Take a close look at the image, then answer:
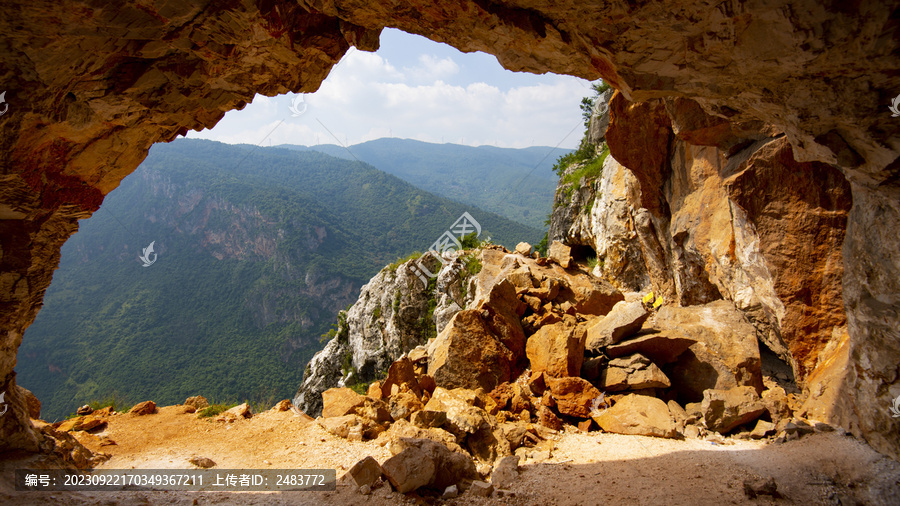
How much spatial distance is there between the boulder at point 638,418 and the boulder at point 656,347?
106cm

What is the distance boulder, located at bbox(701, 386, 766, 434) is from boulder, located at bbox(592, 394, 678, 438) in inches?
23.9

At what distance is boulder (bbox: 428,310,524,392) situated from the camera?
26.1 feet

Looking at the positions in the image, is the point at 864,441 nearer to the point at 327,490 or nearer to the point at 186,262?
the point at 327,490

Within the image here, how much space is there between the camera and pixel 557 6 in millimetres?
3846

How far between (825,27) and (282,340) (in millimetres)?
63024

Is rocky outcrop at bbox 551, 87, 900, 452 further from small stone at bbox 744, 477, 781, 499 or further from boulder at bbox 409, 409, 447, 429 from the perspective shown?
boulder at bbox 409, 409, 447, 429

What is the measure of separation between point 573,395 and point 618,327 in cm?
187

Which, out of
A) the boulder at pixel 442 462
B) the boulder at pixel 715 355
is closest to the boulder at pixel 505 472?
the boulder at pixel 442 462

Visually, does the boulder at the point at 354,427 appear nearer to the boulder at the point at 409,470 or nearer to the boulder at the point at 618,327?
the boulder at the point at 409,470

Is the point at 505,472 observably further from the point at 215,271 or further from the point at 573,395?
the point at 215,271

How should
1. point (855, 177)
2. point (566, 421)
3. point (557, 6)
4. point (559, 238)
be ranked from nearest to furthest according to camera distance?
1. point (557, 6)
2. point (855, 177)
3. point (566, 421)
4. point (559, 238)

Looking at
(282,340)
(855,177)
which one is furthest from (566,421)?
(282,340)

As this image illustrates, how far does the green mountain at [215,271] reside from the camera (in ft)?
164

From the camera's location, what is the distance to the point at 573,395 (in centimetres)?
707
